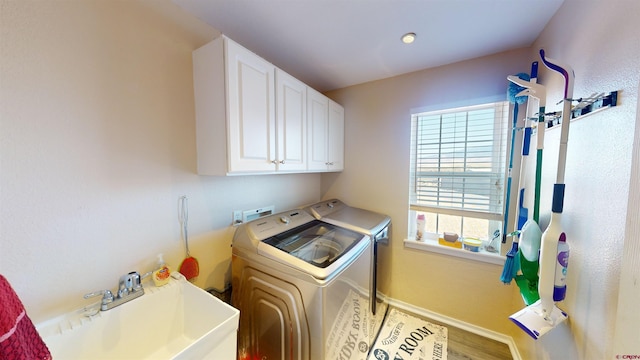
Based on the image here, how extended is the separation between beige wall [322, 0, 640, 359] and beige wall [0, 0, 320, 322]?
1565 millimetres

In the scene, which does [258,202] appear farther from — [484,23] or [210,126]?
[484,23]

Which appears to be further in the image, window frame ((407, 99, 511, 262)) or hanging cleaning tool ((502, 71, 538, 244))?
window frame ((407, 99, 511, 262))

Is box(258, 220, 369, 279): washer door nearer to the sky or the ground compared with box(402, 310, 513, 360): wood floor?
nearer to the sky

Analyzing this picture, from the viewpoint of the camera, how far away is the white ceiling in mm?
1180

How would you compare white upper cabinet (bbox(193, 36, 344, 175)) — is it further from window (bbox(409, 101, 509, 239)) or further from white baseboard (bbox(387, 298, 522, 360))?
white baseboard (bbox(387, 298, 522, 360))

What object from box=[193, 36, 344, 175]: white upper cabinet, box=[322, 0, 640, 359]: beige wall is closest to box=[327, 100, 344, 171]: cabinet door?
box=[322, 0, 640, 359]: beige wall

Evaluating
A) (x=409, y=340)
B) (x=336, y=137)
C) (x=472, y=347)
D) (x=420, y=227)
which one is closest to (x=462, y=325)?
(x=472, y=347)

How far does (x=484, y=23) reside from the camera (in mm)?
1316

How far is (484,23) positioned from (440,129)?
2.59 ft

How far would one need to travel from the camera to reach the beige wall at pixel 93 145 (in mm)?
795

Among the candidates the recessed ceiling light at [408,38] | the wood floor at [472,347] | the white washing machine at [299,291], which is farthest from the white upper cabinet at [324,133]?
the wood floor at [472,347]

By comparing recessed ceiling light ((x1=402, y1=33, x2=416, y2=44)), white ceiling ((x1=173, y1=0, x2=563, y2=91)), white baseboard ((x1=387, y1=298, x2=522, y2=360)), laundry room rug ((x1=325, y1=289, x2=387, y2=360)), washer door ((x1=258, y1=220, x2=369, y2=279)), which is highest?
white ceiling ((x1=173, y1=0, x2=563, y2=91))

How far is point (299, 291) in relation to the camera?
1.09m

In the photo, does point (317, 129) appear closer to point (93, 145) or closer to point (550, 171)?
point (93, 145)
